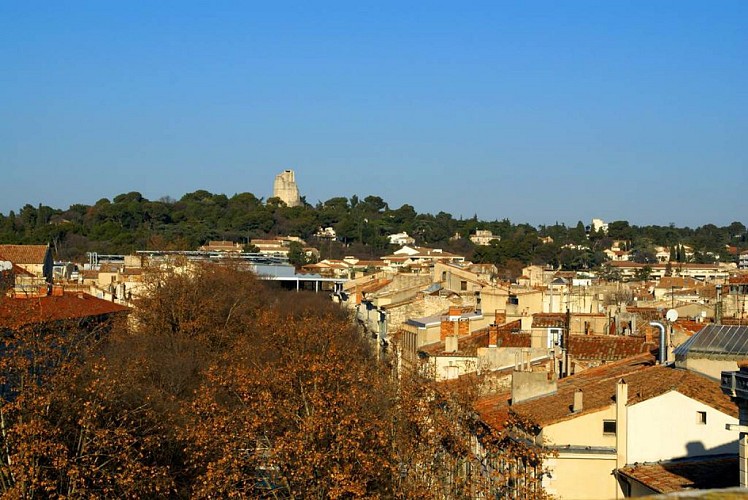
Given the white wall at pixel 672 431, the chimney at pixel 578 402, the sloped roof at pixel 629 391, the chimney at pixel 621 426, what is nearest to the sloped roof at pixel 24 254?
the sloped roof at pixel 629 391

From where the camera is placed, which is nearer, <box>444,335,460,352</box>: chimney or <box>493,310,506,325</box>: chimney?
<box>444,335,460,352</box>: chimney

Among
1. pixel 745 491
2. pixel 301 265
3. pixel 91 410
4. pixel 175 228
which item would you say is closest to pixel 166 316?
pixel 91 410

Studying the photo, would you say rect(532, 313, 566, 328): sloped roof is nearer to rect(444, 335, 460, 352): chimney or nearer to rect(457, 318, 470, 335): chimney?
rect(444, 335, 460, 352): chimney

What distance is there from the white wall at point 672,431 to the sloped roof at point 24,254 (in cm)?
6957

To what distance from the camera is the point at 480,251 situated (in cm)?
16300

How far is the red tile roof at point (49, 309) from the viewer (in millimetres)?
30734

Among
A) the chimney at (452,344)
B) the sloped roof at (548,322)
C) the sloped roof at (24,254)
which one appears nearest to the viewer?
the sloped roof at (548,322)

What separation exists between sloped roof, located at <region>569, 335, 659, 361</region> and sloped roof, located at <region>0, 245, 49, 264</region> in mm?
58491

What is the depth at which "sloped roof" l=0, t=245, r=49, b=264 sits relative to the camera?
86.0 meters

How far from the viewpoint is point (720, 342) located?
2348 centimetres

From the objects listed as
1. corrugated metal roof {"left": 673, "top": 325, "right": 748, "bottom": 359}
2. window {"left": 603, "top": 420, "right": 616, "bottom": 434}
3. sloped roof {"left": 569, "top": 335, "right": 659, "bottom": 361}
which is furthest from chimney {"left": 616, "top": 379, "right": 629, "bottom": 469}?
sloped roof {"left": 569, "top": 335, "right": 659, "bottom": 361}

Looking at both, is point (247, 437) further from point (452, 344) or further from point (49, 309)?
point (49, 309)

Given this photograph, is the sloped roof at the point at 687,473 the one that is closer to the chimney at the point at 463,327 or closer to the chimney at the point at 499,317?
the chimney at the point at 499,317

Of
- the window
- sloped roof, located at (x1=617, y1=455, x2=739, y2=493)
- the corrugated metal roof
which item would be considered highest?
the corrugated metal roof
